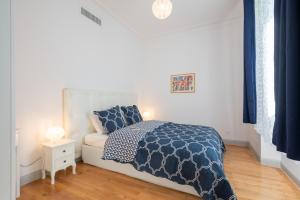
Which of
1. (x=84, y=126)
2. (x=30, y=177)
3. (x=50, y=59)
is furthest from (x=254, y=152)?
(x=50, y=59)

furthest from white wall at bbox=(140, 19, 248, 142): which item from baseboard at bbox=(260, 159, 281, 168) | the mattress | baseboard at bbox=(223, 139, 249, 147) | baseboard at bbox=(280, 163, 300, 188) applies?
the mattress

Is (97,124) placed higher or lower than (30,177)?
higher

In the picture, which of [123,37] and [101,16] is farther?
[123,37]

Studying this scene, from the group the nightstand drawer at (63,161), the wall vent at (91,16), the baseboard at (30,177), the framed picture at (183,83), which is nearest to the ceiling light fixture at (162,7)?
the wall vent at (91,16)

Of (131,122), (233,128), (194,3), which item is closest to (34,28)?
(131,122)

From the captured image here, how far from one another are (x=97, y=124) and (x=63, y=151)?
682 mm

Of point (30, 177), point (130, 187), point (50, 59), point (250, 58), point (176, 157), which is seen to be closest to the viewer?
point (176, 157)

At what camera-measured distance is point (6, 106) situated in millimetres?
745

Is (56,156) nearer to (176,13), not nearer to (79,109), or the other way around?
(79,109)

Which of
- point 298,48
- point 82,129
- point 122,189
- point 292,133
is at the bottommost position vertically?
point 122,189

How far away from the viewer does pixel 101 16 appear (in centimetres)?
330

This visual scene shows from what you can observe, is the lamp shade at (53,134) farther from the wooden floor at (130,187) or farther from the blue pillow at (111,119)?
the blue pillow at (111,119)

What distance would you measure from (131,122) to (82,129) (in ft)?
2.97

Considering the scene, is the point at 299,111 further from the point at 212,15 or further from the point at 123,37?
the point at 123,37
